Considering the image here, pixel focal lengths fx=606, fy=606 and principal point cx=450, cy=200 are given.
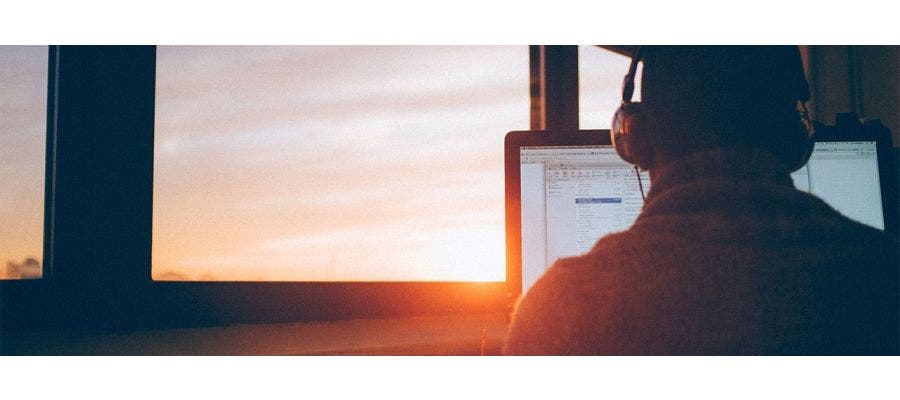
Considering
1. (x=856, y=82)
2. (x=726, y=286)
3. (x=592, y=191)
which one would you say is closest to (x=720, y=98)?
(x=726, y=286)

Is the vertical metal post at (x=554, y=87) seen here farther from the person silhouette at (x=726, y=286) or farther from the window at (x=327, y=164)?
the person silhouette at (x=726, y=286)

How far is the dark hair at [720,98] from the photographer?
2.02ft

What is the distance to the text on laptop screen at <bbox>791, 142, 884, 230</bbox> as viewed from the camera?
1.05 meters

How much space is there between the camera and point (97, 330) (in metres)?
1.16

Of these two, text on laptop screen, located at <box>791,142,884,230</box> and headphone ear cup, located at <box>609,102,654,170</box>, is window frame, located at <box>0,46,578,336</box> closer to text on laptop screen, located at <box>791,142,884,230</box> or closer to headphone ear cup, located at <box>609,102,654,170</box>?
headphone ear cup, located at <box>609,102,654,170</box>

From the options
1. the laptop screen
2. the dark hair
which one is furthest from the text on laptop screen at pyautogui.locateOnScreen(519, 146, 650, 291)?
the dark hair

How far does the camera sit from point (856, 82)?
1863mm

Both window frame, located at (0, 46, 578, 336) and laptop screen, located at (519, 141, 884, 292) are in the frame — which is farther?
window frame, located at (0, 46, 578, 336)

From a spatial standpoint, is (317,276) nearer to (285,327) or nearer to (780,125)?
(285,327)

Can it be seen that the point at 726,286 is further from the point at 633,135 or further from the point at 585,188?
the point at 585,188

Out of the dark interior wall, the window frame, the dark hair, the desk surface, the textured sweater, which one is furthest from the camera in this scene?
the dark interior wall

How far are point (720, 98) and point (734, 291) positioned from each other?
0.21 metres
